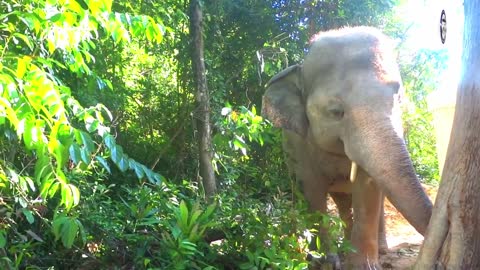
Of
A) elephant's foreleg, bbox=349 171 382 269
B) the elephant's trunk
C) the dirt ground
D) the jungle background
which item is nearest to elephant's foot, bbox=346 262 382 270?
elephant's foreleg, bbox=349 171 382 269

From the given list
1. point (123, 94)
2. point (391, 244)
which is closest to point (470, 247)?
point (391, 244)

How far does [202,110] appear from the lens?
6195 millimetres

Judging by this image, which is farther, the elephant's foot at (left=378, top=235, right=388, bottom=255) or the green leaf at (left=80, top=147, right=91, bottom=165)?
the elephant's foot at (left=378, top=235, right=388, bottom=255)

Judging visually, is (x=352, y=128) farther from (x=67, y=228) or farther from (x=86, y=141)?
(x=86, y=141)

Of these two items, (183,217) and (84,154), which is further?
(183,217)

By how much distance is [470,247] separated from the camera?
3.18m

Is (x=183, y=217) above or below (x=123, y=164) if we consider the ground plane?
below

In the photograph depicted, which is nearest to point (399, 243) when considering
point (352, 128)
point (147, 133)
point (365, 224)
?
point (365, 224)

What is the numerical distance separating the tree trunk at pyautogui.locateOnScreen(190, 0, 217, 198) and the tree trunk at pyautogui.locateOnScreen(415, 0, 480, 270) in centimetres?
281

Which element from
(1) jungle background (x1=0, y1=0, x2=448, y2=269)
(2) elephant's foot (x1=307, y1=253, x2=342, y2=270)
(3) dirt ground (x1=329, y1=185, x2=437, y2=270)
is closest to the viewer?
(1) jungle background (x1=0, y1=0, x2=448, y2=269)

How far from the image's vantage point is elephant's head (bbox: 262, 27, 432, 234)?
4.18 m

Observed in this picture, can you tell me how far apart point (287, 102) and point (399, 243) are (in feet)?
7.71

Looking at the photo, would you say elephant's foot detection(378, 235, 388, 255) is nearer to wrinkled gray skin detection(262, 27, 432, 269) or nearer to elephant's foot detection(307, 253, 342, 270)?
wrinkled gray skin detection(262, 27, 432, 269)

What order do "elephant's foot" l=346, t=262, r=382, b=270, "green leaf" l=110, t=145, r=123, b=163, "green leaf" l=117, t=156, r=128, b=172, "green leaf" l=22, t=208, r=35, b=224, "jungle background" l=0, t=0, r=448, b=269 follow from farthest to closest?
"elephant's foot" l=346, t=262, r=382, b=270 < "green leaf" l=22, t=208, r=35, b=224 < "green leaf" l=117, t=156, r=128, b=172 < "green leaf" l=110, t=145, r=123, b=163 < "jungle background" l=0, t=0, r=448, b=269
